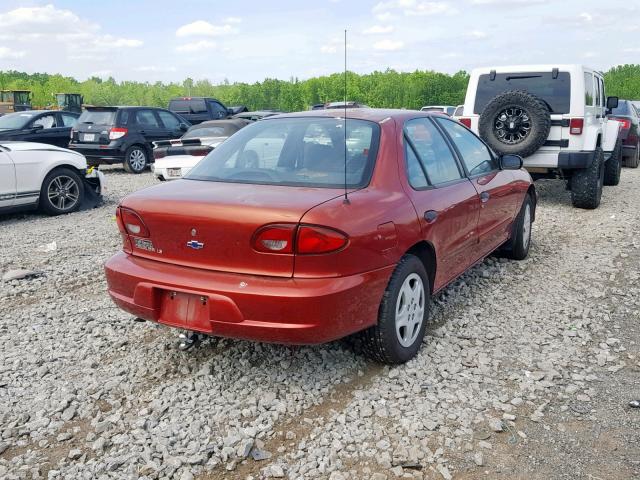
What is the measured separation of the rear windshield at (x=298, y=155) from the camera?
11.8 feet

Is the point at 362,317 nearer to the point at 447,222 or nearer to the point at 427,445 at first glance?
the point at 427,445

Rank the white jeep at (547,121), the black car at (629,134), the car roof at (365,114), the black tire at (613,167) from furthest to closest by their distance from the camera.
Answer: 1. the black car at (629,134)
2. the black tire at (613,167)
3. the white jeep at (547,121)
4. the car roof at (365,114)

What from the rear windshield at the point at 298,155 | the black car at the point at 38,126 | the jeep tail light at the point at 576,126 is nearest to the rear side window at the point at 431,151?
the rear windshield at the point at 298,155

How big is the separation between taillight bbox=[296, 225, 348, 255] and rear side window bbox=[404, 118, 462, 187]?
0.96 m

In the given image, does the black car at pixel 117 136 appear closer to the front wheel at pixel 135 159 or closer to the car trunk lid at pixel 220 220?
the front wheel at pixel 135 159

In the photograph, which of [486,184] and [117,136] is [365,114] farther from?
[117,136]

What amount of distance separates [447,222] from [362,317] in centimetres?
114

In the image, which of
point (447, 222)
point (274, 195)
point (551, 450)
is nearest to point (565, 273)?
point (447, 222)

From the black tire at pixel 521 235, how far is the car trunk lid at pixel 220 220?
308cm

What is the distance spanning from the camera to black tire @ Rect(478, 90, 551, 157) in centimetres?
801

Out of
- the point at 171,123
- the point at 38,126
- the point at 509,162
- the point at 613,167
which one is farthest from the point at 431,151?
the point at 38,126

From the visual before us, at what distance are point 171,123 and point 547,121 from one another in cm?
1008

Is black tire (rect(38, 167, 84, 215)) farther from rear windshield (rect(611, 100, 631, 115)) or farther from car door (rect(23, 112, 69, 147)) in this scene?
rear windshield (rect(611, 100, 631, 115))

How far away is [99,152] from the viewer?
1376 cm
